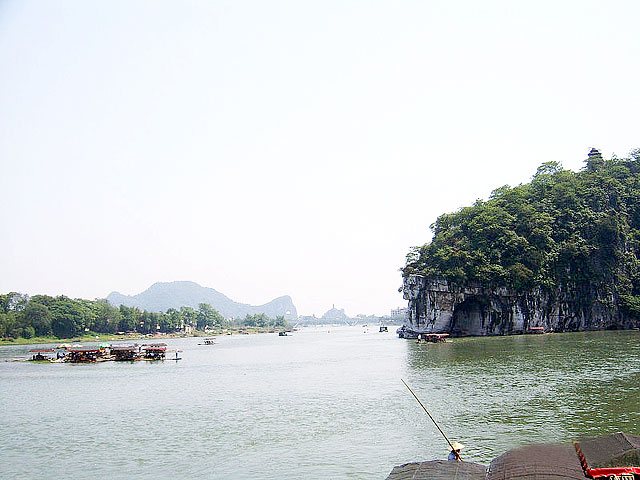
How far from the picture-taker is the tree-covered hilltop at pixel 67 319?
9838 centimetres

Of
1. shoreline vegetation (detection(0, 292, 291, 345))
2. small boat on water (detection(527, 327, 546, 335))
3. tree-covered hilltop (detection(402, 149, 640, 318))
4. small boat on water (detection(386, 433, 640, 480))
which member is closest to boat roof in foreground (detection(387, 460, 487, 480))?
small boat on water (detection(386, 433, 640, 480))

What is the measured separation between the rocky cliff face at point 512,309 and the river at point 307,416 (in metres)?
25.4

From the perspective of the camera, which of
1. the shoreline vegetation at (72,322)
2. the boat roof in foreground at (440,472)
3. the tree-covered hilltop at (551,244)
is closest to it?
the boat roof in foreground at (440,472)

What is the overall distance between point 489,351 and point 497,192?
41608 millimetres

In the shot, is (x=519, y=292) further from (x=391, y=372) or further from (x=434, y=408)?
(x=434, y=408)

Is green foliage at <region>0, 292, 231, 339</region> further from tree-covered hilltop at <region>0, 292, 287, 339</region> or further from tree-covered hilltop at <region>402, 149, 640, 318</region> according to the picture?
tree-covered hilltop at <region>402, 149, 640, 318</region>

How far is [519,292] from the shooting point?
6412 centimetres

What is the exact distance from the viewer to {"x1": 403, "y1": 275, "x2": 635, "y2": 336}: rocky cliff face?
6450 centimetres

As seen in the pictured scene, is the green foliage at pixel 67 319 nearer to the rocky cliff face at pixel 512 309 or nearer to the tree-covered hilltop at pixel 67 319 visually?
the tree-covered hilltop at pixel 67 319

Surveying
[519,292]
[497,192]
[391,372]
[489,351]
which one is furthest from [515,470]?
[497,192]

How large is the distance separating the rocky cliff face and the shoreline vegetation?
6898 centimetres

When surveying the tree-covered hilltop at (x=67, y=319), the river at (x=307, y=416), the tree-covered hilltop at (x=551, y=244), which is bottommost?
the river at (x=307, y=416)

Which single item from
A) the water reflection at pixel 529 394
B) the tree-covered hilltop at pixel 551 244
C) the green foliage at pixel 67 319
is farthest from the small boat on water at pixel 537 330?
the green foliage at pixel 67 319

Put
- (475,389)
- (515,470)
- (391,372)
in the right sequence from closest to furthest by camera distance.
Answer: (515,470) → (475,389) → (391,372)
